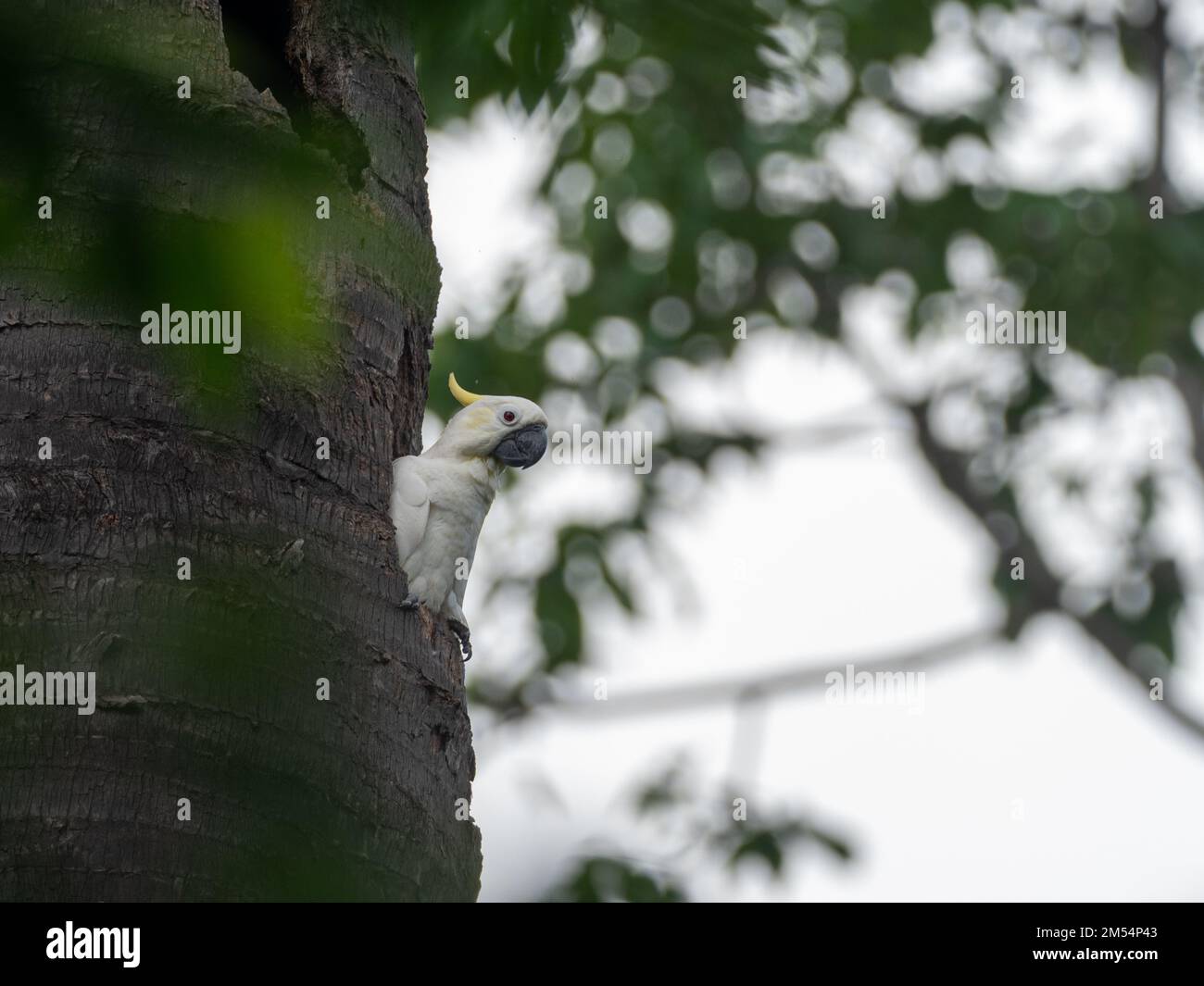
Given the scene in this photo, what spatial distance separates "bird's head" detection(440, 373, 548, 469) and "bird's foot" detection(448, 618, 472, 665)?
2.11 feet

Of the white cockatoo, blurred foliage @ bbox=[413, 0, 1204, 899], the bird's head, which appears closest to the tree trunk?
the white cockatoo

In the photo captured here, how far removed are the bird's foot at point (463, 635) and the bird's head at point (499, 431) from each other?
644 millimetres

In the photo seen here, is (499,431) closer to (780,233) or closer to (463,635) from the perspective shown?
(463,635)

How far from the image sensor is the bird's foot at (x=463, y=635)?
10.1 feet

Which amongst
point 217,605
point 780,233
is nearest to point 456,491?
point 217,605

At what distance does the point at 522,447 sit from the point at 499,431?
0.11 metres

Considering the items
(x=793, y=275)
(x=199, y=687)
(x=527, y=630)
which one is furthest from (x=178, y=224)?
(x=793, y=275)

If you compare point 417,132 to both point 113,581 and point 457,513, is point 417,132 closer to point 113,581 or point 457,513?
point 457,513

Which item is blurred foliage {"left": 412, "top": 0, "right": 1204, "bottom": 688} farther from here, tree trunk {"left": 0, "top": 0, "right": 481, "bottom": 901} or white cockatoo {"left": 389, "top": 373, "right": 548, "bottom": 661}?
tree trunk {"left": 0, "top": 0, "right": 481, "bottom": 901}

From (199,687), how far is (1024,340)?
228 inches

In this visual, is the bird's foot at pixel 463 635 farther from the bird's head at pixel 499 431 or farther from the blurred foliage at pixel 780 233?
the blurred foliage at pixel 780 233

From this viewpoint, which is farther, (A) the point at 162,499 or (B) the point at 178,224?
(A) the point at 162,499
